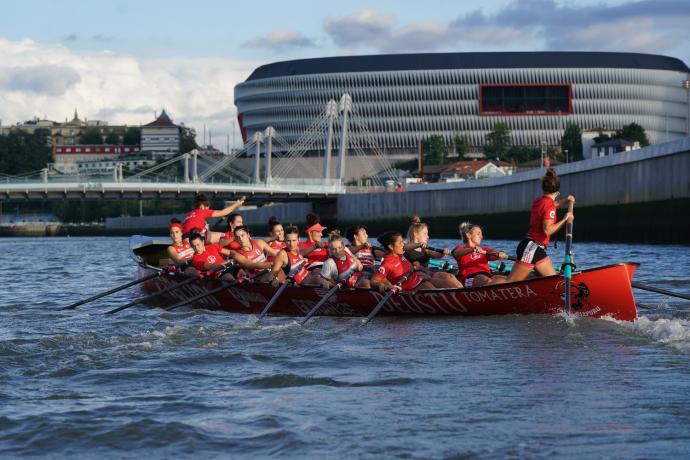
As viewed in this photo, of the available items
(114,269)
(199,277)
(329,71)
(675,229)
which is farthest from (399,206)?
(199,277)

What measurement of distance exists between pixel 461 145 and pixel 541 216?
14236cm

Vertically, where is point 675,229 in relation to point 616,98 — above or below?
below

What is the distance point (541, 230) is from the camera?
54.9 ft

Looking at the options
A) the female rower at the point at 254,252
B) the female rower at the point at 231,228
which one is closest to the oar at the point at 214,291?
the female rower at the point at 254,252

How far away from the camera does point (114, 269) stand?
43.7 metres

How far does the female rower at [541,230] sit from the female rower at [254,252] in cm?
489

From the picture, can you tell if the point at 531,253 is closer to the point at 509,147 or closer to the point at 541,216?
the point at 541,216

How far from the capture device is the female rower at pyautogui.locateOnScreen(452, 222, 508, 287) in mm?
18391

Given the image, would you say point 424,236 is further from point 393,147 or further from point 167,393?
point 393,147

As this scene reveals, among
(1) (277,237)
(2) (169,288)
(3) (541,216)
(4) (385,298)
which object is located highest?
(3) (541,216)

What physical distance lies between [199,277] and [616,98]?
147610 mm

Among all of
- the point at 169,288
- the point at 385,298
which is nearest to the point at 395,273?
the point at 385,298

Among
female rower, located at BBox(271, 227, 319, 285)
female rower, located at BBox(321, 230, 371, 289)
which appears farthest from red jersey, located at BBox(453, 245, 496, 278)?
female rower, located at BBox(271, 227, 319, 285)

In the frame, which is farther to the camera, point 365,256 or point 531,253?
point 365,256
